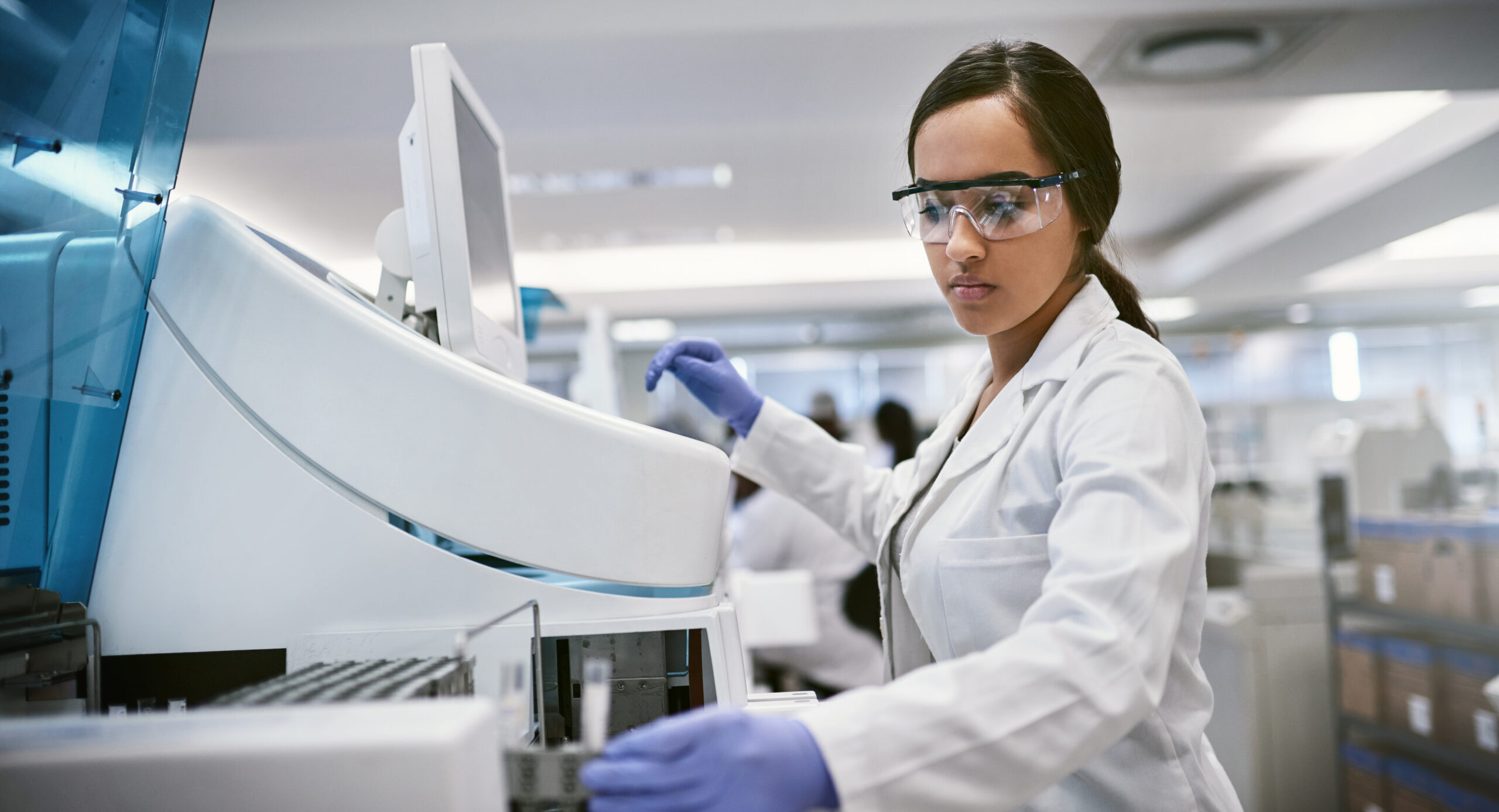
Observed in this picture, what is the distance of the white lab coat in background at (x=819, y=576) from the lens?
2990 millimetres

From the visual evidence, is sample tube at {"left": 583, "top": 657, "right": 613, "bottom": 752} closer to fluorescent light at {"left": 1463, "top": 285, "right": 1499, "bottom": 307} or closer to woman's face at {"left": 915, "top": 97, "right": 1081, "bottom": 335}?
woman's face at {"left": 915, "top": 97, "right": 1081, "bottom": 335}

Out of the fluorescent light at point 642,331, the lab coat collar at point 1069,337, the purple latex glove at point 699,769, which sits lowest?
the purple latex glove at point 699,769

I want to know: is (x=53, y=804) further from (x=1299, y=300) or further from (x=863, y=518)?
(x=1299, y=300)

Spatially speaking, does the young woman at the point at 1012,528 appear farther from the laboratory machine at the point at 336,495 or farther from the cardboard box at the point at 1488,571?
the cardboard box at the point at 1488,571

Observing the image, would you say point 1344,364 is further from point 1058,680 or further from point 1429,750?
point 1058,680

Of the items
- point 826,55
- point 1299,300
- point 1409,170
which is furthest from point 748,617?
point 1299,300

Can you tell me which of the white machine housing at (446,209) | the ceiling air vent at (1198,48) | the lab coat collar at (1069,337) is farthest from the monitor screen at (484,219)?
the ceiling air vent at (1198,48)

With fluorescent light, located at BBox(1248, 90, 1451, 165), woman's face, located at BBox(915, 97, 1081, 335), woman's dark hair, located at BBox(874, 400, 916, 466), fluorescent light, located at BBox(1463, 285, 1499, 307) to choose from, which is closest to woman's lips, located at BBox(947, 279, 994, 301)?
woman's face, located at BBox(915, 97, 1081, 335)

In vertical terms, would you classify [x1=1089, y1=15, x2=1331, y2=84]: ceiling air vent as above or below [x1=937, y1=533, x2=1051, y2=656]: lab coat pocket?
above

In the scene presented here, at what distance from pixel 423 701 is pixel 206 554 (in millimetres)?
414

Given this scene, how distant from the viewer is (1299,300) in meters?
7.09

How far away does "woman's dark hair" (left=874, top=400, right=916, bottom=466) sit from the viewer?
131 inches

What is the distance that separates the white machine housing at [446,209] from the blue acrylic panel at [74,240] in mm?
206

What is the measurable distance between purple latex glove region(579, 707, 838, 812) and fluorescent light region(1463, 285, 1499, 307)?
856 centimetres
